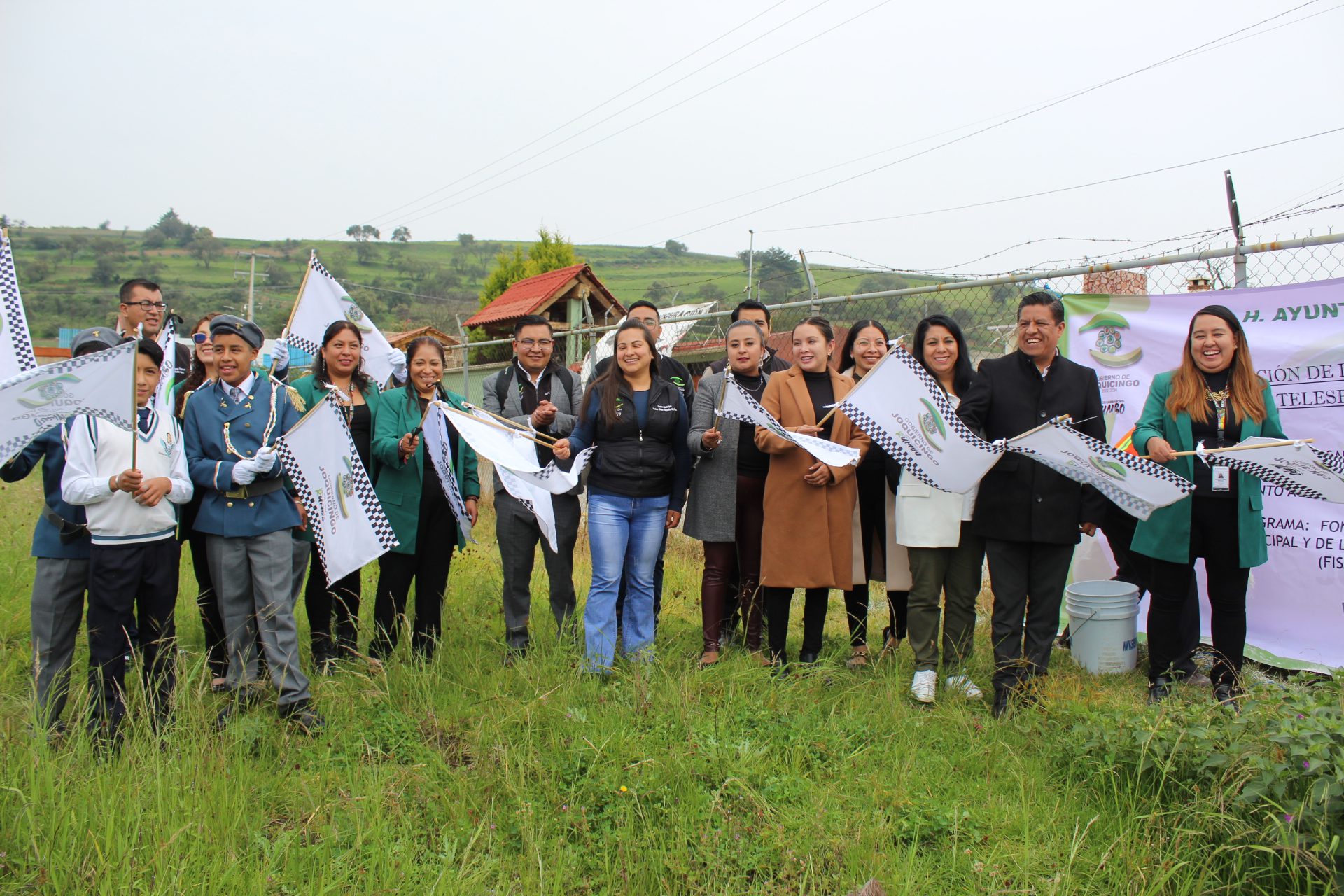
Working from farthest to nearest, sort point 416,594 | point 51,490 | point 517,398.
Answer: point 517,398 < point 416,594 < point 51,490

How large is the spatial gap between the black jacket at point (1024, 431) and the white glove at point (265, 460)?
359cm

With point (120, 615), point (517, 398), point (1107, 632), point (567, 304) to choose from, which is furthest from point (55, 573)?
point (567, 304)

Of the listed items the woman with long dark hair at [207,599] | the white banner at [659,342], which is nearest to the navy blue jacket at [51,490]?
the woman with long dark hair at [207,599]

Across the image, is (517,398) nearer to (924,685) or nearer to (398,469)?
(398,469)

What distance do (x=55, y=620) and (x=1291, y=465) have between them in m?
5.88

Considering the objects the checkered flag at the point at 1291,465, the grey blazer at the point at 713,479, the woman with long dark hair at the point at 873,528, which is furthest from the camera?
the woman with long dark hair at the point at 873,528

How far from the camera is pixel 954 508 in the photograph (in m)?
4.85

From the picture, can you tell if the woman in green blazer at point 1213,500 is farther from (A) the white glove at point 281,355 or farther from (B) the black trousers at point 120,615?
(A) the white glove at point 281,355

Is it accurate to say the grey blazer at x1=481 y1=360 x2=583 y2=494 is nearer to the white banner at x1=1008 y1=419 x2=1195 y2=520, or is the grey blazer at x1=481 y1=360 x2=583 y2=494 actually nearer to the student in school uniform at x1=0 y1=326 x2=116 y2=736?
the student in school uniform at x1=0 y1=326 x2=116 y2=736

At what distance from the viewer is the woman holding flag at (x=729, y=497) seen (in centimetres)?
516

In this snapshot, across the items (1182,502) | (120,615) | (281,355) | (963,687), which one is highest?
(281,355)

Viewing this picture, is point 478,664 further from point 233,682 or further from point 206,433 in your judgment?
point 206,433

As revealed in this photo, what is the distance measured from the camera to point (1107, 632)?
5465 mm

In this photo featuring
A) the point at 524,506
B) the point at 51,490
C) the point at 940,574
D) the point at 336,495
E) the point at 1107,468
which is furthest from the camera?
the point at 524,506
